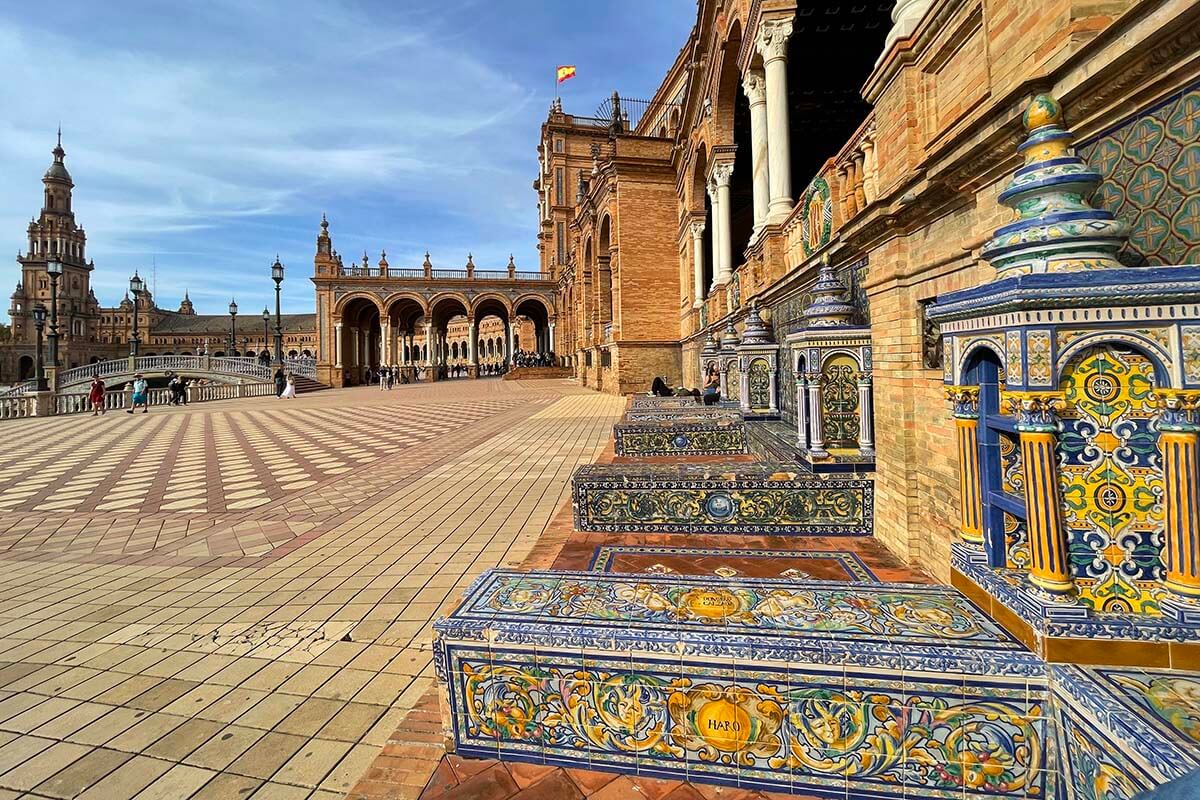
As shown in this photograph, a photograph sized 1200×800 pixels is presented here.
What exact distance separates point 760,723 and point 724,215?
1209 cm

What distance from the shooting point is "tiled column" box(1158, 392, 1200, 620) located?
1.43m

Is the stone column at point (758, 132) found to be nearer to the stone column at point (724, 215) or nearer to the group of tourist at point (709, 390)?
the stone column at point (724, 215)

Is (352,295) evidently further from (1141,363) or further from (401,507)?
(1141,363)

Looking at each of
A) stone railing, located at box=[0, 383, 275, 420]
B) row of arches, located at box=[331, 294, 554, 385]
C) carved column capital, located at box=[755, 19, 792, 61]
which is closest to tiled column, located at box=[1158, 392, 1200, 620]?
carved column capital, located at box=[755, 19, 792, 61]

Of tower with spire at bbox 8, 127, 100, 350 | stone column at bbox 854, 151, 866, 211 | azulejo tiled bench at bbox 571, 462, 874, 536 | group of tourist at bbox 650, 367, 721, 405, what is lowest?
azulejo tiled bench at bbox 571, 462, 874, 536

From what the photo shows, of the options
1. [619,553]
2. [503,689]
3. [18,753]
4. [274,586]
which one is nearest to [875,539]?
[619,553]

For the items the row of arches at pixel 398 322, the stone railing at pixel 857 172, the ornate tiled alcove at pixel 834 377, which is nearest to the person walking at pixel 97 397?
the row of arches at pixel 398 322

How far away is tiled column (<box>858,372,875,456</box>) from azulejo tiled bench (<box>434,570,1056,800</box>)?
2865 mm

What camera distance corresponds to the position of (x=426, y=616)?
339cm

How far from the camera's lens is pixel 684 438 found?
7.20 metres

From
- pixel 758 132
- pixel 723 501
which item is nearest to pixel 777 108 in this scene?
pixel 758 132

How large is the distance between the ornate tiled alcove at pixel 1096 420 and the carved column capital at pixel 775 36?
8033mm

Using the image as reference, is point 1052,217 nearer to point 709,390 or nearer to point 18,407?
point 709,390

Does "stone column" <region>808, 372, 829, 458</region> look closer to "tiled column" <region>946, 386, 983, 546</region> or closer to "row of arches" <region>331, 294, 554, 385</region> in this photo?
"tiled column" <region>946, 386, 983, 546</region>
